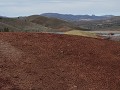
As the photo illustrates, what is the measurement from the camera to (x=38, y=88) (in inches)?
539

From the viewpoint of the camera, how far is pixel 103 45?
20281 mm

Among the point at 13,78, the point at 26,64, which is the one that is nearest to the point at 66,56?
the point at 26,64

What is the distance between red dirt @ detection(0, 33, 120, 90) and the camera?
14.3 meters

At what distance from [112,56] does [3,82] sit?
22.2 ft

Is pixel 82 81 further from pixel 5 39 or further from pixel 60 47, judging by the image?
pixel 5 39

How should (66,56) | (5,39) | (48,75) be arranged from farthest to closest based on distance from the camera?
(5,39) < (66,56) < (48,75)

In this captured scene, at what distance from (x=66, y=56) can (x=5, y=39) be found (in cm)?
343

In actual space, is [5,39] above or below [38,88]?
above

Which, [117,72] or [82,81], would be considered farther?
[117,72]

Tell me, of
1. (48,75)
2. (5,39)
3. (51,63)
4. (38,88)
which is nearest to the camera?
(38,88)

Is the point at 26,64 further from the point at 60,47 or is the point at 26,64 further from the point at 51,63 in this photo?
the point at 60,47

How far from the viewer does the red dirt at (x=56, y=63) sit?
14.3 metres

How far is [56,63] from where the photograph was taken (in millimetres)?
16281

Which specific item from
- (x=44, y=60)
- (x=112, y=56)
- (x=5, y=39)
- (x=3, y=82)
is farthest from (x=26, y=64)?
(x=112, y=56)
